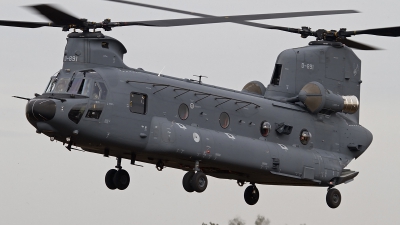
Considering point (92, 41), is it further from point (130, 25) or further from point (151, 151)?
point (151, 151)

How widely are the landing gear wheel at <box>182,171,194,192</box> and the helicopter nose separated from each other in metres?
4.77

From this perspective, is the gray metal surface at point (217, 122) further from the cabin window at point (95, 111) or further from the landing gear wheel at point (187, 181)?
the landing gear wheel at point (187, 181)

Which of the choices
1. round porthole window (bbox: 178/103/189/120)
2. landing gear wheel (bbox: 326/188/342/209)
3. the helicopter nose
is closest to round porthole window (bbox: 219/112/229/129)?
round porthole window (bbox: 178/103/189/120)

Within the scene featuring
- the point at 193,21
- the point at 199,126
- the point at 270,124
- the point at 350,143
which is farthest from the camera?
the point at 350,143

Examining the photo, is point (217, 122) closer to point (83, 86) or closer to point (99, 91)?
point (99, 91)

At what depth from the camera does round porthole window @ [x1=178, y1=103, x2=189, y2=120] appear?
3192 cm

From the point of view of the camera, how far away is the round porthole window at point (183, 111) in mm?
31917

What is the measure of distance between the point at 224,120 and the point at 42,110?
6.32 metres

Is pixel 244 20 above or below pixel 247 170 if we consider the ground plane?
above

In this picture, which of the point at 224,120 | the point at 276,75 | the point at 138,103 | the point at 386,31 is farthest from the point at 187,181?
the point at 386,31

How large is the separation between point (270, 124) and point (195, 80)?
3004 millimetres

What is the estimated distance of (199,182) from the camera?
1245 inches

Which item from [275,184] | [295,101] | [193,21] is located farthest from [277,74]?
[193,21]

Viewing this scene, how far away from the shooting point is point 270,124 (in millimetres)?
34375
